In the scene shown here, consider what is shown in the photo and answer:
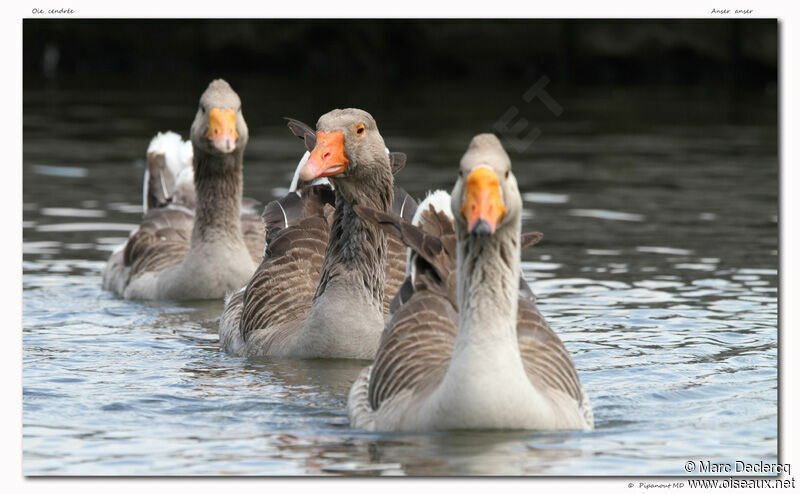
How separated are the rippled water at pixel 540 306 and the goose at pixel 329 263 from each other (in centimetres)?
24

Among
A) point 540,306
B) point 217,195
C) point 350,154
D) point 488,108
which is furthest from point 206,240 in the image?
point 488,108

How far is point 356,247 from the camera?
11.1 metres

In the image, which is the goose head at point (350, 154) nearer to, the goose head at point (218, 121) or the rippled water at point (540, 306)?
the rippled water at point (540, 306)

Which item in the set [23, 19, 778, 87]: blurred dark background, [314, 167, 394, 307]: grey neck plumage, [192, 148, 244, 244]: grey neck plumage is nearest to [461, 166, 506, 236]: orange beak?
[314, 167, 394, 307]: grey neck plumage

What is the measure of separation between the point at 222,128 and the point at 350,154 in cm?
314

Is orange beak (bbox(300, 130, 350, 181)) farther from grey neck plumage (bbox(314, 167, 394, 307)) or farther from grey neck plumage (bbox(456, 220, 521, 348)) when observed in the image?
grey neck plumage (bbox(456, 220, 521, 348))

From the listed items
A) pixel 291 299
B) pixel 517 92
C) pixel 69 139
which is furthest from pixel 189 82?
pixel 291 299

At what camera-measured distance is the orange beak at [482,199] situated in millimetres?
7250

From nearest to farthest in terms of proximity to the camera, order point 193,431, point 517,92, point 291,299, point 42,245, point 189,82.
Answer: point 193,431, point 291,299, point 42,245, point 517,92, point 189,82

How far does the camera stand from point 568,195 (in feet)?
64.5

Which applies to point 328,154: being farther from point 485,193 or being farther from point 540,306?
point 540,306

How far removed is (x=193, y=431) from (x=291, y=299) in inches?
128

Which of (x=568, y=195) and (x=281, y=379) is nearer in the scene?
(x=281, y=379)

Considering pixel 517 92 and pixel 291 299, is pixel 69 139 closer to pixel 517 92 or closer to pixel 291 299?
pixel 517 92
